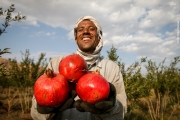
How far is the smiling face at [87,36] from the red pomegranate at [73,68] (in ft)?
3.59

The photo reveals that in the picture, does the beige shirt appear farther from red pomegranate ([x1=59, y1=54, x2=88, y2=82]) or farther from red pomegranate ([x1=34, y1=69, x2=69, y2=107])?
red pomegranate ([x1=59, y1=54, x2=88, y2=82])

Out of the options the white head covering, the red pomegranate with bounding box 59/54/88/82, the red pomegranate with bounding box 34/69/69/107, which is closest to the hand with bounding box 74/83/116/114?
the red pomegranate with bounding box 34/69/69/107

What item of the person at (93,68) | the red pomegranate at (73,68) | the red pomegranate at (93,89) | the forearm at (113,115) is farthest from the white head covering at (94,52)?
the red pomegranate at (93,89)

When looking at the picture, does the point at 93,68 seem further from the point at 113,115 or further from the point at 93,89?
the point at 93,89

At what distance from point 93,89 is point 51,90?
1.28 feet

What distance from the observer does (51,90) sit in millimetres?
1644

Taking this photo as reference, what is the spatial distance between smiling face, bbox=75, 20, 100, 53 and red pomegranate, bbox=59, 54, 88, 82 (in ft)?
3.59

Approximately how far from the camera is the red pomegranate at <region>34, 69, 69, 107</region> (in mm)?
1637

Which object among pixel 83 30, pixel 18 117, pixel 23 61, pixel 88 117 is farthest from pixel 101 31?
pixel 23 61

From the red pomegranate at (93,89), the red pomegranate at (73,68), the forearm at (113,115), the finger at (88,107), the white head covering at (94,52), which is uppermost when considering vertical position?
the white head covering at (94,52)

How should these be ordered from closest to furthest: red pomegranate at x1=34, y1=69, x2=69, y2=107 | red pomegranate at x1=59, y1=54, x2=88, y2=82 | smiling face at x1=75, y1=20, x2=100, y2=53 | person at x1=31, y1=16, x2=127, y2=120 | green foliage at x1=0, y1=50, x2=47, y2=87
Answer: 1. red pomegranate at x1=34, y1=69, x2=69, y2=107
2. red pomegranate at x1=59, y1=54, x2=88, y2=82
3. person at x1=31, y1=16, x2=127, y2=120
4. smiling face at x1=75, y1=20, x2=100, y2=53
5. green foliage at x1=0, y1=50, x2=47, y2=87

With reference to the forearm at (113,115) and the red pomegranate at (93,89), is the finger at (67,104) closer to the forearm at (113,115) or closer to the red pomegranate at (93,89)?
the red pomegranate at (93,89)

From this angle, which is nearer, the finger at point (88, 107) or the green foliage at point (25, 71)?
the finger at point (88, 107)

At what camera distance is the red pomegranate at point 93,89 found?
1.69 m
